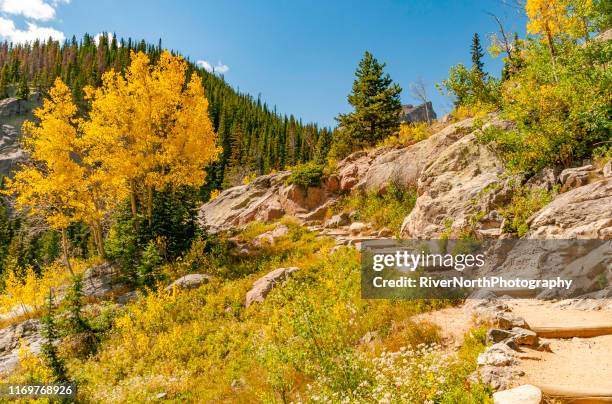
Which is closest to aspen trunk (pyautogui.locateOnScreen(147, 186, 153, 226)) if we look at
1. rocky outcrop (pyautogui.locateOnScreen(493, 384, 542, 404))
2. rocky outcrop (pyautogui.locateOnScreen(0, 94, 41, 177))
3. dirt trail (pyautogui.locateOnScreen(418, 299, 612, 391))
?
dirt trail (pyautogui.locateOnScreen(418, 299, 612, 391))

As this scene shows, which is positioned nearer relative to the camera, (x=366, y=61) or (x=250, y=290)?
(x=250, y=290)

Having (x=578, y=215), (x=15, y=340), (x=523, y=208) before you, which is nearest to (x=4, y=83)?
(x=15, y=340)

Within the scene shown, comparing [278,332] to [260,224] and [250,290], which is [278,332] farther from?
[260,224]

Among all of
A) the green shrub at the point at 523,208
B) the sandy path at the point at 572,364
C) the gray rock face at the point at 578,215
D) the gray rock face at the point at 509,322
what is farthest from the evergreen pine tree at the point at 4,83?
the sandy path at the point at 572,364

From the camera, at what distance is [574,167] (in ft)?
31.6

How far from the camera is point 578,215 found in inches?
309

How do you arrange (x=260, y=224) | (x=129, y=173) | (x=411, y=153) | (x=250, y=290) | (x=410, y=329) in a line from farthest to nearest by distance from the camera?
(x=260, y=224), (x=411, y=153), (x=129, y=173), (x=250, y=290), (x=410, y=329)

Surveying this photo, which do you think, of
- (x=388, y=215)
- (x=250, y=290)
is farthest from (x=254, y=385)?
(x=388, y=215)

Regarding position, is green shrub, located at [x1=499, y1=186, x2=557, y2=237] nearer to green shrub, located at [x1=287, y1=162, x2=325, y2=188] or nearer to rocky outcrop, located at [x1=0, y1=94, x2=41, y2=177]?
green shrub, located at [x1=287, y1=162, x2=325, y2=188]

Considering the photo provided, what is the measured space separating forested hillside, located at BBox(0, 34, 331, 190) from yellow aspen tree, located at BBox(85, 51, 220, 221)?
36.1 meters

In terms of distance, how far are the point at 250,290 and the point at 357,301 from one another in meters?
4.92

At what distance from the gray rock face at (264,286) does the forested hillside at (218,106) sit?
41.9 meters

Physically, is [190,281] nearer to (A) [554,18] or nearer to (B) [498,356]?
(B) [498,356]

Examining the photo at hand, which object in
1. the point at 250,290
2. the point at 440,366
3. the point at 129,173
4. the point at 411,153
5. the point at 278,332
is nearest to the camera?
the point at 440,366
